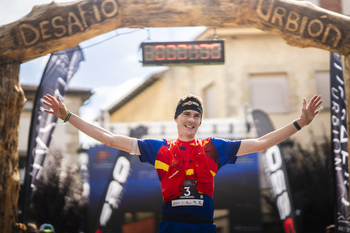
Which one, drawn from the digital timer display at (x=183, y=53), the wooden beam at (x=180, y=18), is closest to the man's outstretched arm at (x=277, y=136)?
the wooden beam at (x=180, y=18)

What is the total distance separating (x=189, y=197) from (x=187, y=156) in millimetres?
298

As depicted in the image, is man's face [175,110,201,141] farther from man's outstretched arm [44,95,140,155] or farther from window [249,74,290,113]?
window [249,74,290,113]

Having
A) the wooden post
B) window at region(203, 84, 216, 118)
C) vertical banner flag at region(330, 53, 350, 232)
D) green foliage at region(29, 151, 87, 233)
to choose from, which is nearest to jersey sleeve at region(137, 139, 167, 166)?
the wooden post

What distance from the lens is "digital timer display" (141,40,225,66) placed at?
7.22 metres

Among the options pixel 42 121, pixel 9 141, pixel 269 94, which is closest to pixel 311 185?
pixel 269 94

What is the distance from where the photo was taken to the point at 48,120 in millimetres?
8672

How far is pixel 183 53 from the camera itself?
7328 mm

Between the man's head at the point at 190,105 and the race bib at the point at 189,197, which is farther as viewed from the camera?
the man's head at the point at 190,105

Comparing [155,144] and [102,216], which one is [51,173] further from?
[155,144]

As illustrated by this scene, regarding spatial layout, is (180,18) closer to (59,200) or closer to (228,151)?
(228,151)

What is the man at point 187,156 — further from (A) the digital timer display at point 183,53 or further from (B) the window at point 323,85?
(B) the window at point 323,85

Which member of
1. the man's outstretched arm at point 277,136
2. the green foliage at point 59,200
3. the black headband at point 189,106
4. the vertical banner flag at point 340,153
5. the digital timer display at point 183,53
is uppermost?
the digital timer display at point 183,53

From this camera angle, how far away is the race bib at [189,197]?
3.24 meters

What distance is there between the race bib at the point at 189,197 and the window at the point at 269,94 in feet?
42.7
